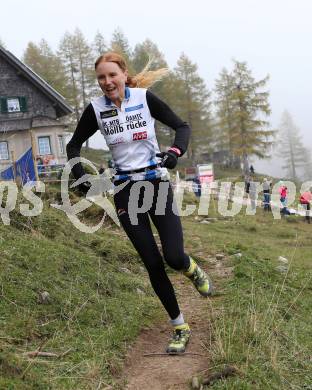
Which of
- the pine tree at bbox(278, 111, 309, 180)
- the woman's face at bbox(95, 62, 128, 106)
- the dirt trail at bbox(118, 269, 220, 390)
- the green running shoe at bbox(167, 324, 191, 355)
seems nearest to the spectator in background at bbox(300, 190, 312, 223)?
the dirt trail at bbox(118, 269, 220, 390)

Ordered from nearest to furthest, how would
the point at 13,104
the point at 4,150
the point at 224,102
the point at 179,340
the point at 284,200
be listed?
the point at 179,340, the point at 284,200, the point at 13,104, the point at 4,150, the point at 224,102

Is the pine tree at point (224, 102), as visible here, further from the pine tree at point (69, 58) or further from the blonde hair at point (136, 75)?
the blonde hair at point (136, 75)

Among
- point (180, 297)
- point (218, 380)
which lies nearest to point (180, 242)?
point (218, 380)

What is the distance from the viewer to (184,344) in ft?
14.3

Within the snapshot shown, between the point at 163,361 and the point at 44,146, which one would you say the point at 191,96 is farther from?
the point at 163,361

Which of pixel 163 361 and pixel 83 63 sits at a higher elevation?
pixel 83 63

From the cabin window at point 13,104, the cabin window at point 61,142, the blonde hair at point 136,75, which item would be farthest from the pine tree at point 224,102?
the blonde hair at point 136,75

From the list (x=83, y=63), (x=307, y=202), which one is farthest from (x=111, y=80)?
(x=83, y=63)

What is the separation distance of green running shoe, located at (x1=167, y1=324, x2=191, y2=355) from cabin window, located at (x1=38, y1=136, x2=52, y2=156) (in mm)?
34702

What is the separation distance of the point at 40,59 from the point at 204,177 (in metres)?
36.9

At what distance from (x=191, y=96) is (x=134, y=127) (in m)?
55.3

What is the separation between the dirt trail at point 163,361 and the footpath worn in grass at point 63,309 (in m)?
0.13

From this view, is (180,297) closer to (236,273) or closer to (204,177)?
(236,273)

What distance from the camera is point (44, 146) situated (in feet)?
124
